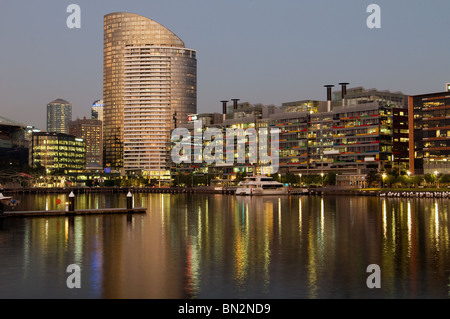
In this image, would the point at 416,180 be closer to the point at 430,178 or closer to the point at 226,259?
the point at 430,178

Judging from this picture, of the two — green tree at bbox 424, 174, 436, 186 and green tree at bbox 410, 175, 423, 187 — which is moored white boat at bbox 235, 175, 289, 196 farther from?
green tree at bbox 424, 174, 436, 186

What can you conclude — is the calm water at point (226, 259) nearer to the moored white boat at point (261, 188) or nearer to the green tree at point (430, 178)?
the moored white boat at point (261, 188)

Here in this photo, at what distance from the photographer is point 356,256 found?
44219mm

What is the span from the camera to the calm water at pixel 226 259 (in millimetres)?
32688

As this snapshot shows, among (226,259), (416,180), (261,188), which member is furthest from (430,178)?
(226,259)

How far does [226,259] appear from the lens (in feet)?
141

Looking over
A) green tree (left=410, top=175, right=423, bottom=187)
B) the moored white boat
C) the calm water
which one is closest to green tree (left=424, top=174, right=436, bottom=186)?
green tree (left=410, top=175, right=423, bottom=187)

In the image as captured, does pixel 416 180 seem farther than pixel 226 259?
Yes

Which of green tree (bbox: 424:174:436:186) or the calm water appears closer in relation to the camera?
the calm water

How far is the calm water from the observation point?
32688 millimetres

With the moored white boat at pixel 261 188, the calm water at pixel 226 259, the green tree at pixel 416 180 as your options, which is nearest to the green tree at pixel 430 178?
the green tree at pixel 416 180
